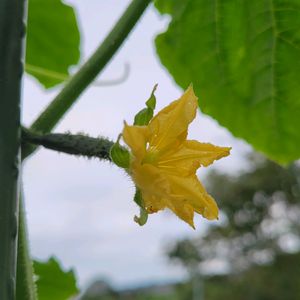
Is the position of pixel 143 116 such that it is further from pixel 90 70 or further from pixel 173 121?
pixel 90 70

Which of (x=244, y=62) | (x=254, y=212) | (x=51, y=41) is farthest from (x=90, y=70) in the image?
(x=254, y=212)

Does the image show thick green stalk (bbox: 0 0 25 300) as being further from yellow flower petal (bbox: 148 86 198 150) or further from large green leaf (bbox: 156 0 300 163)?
large green leaf (bbox: 156 0 300 163)

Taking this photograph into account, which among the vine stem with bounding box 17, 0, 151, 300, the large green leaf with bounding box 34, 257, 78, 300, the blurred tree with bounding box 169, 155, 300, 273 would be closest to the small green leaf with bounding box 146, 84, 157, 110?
the vine stem with bounding box 17, 0, 151, 300

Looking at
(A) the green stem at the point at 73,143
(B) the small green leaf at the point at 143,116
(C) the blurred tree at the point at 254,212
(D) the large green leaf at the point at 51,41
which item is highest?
(C) the blurred tree at the point at 254,212

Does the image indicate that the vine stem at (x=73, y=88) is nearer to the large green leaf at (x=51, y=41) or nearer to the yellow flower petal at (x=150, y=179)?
the yellow flower petal at (x=150, y=179)

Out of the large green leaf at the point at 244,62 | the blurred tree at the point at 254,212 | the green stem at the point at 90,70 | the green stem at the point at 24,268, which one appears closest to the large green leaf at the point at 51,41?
the large green leaf at the point at 244,62

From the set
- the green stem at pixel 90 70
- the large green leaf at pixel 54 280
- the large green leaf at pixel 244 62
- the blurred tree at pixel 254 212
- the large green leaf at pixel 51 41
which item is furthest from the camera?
the blurred tree at pixel 254 212
